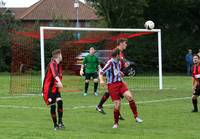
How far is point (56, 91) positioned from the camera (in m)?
12.8

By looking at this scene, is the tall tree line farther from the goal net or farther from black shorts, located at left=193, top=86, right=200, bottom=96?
black shorts, located at left=193, top=86, right=200, bottom=96

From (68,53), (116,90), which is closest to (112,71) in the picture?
(116,90)

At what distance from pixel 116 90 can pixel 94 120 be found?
4.77 ft

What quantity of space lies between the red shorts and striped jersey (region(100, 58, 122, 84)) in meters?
0.10

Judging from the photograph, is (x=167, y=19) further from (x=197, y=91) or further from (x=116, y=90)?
(x=116, y=90)

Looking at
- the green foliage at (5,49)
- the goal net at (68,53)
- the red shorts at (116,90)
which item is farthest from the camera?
the green foliage at (5,49)

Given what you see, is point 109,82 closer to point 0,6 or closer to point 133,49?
point 133,49

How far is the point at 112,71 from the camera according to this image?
43.8ft

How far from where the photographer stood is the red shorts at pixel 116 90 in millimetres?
13266

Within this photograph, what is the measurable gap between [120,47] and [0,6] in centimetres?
4829

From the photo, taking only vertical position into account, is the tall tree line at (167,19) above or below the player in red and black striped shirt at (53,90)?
above

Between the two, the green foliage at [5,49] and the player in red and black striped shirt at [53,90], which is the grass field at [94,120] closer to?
the player in red and black striped shirt at [53,90]

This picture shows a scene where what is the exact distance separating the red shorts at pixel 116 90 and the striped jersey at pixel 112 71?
10 cm

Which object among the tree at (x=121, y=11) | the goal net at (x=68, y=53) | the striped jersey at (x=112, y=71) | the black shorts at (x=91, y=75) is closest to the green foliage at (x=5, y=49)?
the tree at (x=121, y=11)
